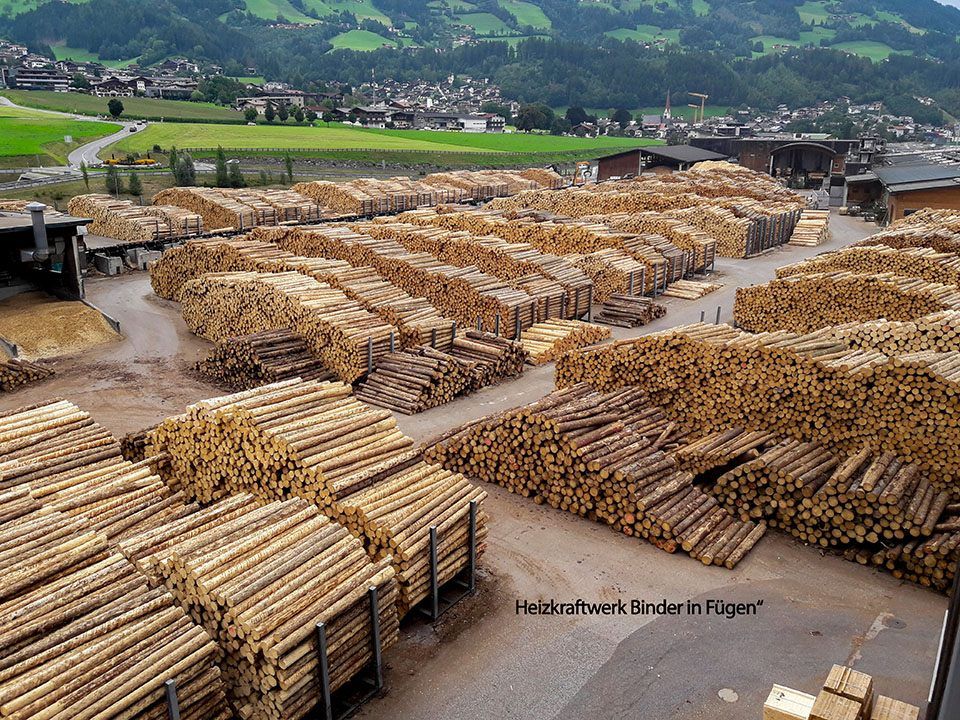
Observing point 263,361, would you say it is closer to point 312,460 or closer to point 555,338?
point 555,338

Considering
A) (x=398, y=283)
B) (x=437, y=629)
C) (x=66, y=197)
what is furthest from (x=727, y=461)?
(x=66, y=197)

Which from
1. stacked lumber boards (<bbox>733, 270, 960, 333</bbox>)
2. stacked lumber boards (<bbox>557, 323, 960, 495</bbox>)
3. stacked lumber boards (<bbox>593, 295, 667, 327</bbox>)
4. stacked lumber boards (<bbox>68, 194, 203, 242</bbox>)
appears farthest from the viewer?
stacked lumber boards (<bbox>68, 194, 203, 242</bbox>)

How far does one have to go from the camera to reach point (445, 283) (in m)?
29.4

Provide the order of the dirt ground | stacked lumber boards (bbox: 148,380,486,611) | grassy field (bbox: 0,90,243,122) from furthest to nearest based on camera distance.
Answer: grassy field (bbox: 0,90,243,122) → stacked lumber boards (bbox: 148,380,486,611) → the dirt ground

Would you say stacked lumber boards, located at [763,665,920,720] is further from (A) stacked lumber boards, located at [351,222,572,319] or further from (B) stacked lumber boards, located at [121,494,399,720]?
(A) stacked lumber boards, located at [351,222,572,319]

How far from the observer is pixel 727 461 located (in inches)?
611

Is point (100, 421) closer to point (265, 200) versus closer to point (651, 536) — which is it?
point (651, 536)

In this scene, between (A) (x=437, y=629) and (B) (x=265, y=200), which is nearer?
(A) (x=437, y=629)

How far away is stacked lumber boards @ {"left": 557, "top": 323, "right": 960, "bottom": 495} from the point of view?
48.8ft

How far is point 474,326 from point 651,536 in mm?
15506

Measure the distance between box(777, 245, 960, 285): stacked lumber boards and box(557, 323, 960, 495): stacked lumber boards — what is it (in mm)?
12483

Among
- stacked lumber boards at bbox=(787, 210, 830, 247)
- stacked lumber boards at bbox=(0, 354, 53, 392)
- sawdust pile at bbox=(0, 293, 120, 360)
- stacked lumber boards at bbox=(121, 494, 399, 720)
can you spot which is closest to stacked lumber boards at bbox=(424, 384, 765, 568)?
stacked lumber boards at bbox=(121, 494, 399, 720)

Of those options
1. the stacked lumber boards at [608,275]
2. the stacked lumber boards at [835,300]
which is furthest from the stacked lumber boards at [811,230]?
the stacked lumber boards at [835,300]

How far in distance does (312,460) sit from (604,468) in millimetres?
5651
